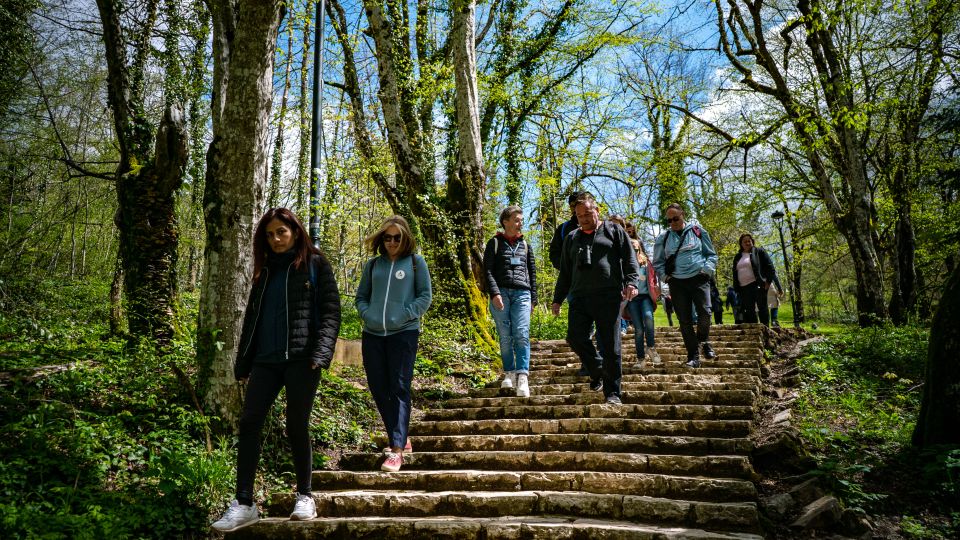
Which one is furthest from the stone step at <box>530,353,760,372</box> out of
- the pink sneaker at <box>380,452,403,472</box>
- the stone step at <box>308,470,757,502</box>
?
the pink sneaker at <box>380,452,403,472</box>

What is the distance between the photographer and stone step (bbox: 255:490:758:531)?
346 centimetres

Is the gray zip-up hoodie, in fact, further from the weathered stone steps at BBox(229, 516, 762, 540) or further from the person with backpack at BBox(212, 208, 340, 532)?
the weathered stone steps at BBox(229, 516, 762, 540)

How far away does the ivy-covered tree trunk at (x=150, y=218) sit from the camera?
7.01m

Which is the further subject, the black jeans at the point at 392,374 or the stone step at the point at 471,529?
the black jeans at the point at 392,374

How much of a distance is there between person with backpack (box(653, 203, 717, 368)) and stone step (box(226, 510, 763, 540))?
4.26 metres

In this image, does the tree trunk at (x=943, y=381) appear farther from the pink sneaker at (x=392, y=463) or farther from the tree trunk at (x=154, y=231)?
the tree trunk at (x=154, y=231)

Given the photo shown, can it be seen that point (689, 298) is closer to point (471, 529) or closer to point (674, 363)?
point (674, 363)

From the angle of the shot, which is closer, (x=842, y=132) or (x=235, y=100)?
(x=235, y=100)

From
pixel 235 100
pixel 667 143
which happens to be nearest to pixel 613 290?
pixel 235 100

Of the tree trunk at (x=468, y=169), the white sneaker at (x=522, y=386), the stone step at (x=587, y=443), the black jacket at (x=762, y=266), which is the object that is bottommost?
the stone step at (x=587, y=443)

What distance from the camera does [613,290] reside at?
221 inches

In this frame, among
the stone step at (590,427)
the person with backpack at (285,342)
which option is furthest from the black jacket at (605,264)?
the person with backpack at (285,342)

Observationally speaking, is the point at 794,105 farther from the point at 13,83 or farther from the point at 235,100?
the point at 13,83

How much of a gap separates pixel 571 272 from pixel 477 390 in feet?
7.14
